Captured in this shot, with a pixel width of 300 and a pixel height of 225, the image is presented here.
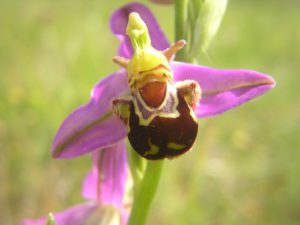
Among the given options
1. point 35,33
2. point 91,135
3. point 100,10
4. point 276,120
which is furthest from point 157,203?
point 100,10

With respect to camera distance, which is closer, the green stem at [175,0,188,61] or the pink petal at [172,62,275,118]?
the pink petal at [172,62,275,118]

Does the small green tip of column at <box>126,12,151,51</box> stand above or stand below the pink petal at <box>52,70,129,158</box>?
above

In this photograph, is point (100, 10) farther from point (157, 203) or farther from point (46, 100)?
point (157, 203)

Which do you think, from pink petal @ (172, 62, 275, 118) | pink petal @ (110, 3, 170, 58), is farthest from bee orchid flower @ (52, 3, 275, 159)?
pink petal @ (110, 3, 170, 58)

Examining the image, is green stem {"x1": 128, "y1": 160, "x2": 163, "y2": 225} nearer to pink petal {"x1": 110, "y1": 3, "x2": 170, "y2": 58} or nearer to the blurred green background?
pink petal {"x1": 110, "y1": 3, "x2": 170, "y2": 58}

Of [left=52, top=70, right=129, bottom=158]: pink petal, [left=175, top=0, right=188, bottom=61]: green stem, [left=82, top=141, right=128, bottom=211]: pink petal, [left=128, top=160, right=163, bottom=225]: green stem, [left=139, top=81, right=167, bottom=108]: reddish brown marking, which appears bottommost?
[left=82, top=141, right=128, bottom=211]: pink petal

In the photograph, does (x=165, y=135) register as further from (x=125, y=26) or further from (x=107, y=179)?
(x=107, y=179)
